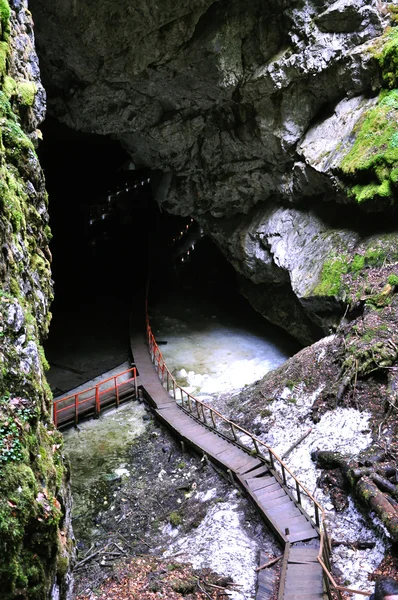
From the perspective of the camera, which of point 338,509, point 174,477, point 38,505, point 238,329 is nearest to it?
point 38,505

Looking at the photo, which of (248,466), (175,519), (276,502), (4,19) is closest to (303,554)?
(276,502)

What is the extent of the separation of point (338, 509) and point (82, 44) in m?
15.7

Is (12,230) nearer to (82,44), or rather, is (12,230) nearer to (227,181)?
(82,44)

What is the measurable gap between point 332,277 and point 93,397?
31.1 feet

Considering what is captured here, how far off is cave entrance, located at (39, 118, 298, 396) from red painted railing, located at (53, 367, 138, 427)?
1062mm

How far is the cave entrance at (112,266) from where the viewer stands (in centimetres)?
2239

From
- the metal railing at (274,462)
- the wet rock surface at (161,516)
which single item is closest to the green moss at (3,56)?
the metal railing at (274,462)

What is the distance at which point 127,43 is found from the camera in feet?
52.5

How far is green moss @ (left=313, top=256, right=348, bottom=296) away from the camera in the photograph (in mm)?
16203

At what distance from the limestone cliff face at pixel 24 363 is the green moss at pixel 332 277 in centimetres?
933

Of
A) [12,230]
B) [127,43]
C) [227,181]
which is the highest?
[127,43]

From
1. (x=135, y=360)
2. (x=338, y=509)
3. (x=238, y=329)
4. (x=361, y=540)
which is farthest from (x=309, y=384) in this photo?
(x=238, y=329)

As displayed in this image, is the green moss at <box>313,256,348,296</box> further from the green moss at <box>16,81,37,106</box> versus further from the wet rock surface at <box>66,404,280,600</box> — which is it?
the green moss at <box>16,81,37,106</box>

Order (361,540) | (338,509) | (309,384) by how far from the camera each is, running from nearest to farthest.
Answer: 1. (361,540)
2. (338,509)
3. (309,384)
